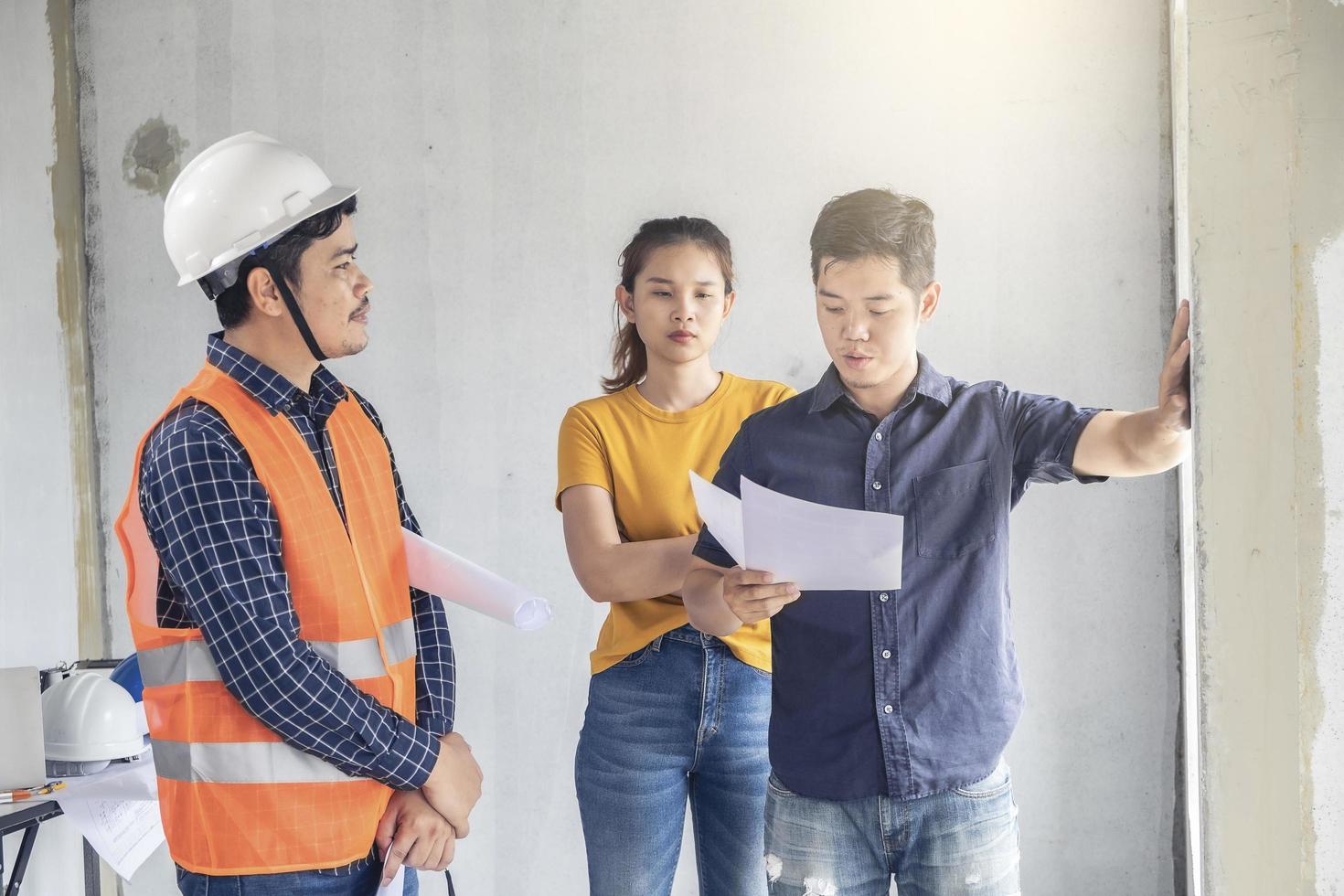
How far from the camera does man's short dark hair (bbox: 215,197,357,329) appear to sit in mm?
1535

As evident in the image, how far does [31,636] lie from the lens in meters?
2.89

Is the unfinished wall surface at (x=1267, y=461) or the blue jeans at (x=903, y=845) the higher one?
the unfinished wall surface at (x=1267, y=461)

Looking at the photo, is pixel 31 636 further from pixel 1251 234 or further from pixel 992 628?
pixel 1251 234

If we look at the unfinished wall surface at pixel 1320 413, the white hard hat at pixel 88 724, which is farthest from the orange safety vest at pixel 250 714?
the unfinished wall surface at pixel 1320 413

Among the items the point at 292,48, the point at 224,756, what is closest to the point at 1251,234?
the point at 224,756

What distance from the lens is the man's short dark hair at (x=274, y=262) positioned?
5.04 feet

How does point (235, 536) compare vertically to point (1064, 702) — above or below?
above

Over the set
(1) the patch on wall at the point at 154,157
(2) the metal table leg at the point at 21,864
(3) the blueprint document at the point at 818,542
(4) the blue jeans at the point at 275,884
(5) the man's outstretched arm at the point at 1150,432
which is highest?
(1) the patch on wall at the point at 154,157

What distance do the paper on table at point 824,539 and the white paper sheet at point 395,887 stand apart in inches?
27.2

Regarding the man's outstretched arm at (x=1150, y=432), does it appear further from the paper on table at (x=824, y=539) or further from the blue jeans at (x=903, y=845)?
the blue jeans at (x=903, y=845)

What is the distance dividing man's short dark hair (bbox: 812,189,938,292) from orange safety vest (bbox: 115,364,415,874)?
791 mm

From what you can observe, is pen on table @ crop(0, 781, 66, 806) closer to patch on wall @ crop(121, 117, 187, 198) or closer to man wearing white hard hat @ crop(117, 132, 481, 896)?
man wearing white hard hat @ crop(117, 132, 481, 896)

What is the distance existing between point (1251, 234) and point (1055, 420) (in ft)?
1.08

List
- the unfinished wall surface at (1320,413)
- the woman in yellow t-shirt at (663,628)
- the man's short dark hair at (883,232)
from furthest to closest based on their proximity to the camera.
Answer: the woman in yellow t-shirt at (663,628) → the man's short dark hair at (883,232) → the unfinished wall surface at (1320,413)
